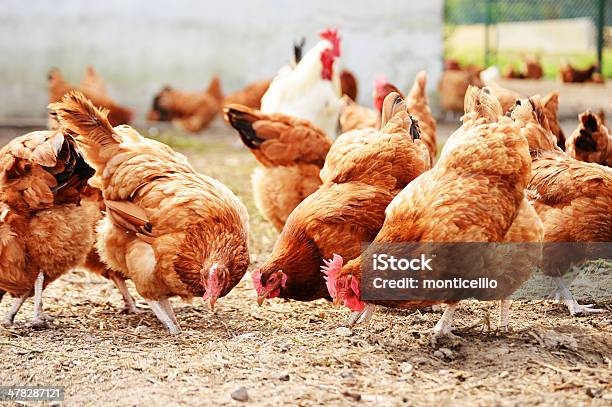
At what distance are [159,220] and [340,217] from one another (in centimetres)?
104

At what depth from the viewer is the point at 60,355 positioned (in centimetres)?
431

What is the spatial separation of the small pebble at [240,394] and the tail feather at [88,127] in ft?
6.42

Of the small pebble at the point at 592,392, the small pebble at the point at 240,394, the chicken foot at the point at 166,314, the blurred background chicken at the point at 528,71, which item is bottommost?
the blurred background chicken at the point at 528,71

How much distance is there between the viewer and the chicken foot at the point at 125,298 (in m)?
5.27

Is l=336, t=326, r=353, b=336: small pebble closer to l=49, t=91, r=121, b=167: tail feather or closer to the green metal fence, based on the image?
l=49, t=91, r=121, b=167: tail feather

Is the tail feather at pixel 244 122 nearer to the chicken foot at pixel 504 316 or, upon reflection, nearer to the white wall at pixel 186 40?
the chicken foot at pixel 504 316

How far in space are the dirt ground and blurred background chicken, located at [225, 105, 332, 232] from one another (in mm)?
1219

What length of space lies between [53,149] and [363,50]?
9.29 m

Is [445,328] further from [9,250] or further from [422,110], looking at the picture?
[422,110]

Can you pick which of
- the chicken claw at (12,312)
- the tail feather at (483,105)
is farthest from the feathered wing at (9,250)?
the tail feather at (483,105)

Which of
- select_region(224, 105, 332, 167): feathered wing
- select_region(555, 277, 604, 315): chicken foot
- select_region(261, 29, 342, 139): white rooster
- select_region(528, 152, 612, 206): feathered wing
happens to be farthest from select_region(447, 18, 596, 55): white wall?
select_region(555, 277, 604, 315): chicken foot

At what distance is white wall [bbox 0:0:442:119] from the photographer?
13070mm

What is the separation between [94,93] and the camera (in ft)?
38.9

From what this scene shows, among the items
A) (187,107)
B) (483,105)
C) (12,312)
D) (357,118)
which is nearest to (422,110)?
(357,118)
